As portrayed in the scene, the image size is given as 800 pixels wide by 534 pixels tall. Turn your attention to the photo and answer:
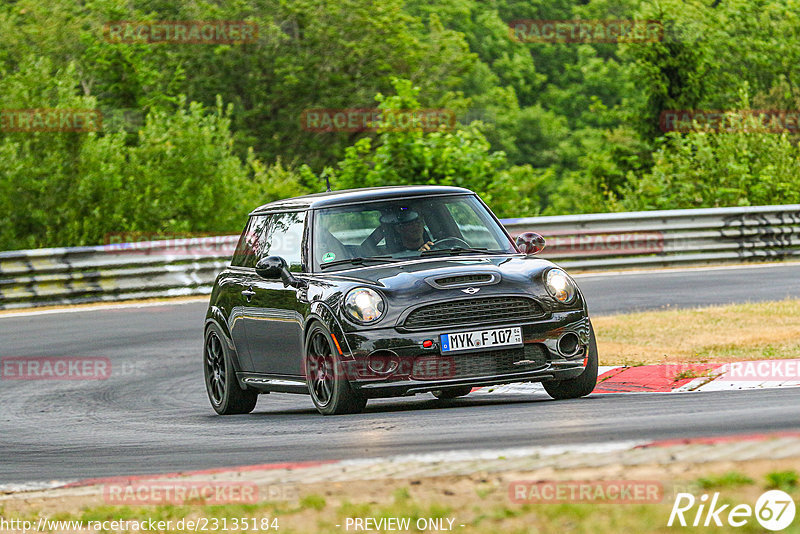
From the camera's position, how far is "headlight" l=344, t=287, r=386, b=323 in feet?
29.2

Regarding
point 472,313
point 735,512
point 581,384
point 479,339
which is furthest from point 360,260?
point 735,512

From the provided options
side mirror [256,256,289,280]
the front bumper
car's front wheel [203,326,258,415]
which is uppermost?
side mirror [256,256,289,280]

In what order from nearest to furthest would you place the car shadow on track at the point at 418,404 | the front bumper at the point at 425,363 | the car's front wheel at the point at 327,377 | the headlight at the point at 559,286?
the front bumper at the point at 425,363 < the car's front wheel at the point at 327,377 < the headlight at the point at 559,286 < the car shadow on track at the point at 418,404

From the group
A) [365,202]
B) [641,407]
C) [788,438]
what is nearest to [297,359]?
[365,202]

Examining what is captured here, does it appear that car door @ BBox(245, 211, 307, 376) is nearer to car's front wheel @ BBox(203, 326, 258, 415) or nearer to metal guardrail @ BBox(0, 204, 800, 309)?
car's front wheel @ BBox(203, 326, 258, 415)

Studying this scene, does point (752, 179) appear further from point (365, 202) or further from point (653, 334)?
point (365, 202)

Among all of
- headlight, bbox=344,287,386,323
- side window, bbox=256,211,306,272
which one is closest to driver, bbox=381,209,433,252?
side window, bbox=256,211,306,272

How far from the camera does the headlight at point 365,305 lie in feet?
29.2

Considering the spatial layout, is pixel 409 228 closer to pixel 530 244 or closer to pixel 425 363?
pixel 530 244

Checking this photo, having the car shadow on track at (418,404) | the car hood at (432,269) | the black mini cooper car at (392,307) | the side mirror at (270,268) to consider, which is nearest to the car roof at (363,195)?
the black mini cooper car at (392,307)

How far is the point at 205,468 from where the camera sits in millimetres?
7082

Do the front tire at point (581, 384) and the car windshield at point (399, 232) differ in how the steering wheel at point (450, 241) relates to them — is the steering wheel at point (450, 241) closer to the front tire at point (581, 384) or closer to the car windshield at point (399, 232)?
the car windshield at point (399, 232)

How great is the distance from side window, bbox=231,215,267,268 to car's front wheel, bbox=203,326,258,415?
591mm

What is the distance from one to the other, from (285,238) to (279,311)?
27.1 inches
